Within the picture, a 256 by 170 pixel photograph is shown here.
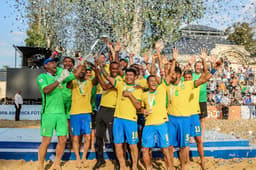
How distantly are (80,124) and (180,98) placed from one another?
1.99 m

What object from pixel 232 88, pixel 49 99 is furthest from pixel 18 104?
pixel 232 88

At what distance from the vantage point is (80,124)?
18.6 ft

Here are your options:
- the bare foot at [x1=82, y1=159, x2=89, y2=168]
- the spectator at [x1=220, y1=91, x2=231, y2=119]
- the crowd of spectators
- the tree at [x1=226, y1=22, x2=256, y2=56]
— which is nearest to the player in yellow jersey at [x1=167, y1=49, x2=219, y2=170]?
the bare foot at [x1=82, y1=159, x2=89, y2=168]

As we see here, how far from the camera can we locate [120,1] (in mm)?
14906

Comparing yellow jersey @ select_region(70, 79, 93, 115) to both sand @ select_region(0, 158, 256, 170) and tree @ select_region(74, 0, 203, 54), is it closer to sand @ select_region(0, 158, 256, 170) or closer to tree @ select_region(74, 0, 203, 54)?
sand @ select_region(0, 158, 256, 170)

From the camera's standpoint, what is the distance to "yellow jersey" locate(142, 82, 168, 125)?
482 centimetres

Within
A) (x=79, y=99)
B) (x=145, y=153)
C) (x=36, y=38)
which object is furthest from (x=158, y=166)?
(x=36, y=38)

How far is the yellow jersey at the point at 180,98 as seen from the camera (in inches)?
203

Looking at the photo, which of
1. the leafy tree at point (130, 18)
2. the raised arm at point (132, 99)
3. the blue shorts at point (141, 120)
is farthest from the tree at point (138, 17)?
the raised arm at point (132, 99)

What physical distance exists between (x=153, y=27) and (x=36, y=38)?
15.6 metres

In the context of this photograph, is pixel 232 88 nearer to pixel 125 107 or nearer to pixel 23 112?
pixel 23 112

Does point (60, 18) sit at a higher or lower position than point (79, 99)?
higher

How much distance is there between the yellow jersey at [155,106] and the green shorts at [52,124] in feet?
4.59

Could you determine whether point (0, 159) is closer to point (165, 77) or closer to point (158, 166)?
point (158, 166)
